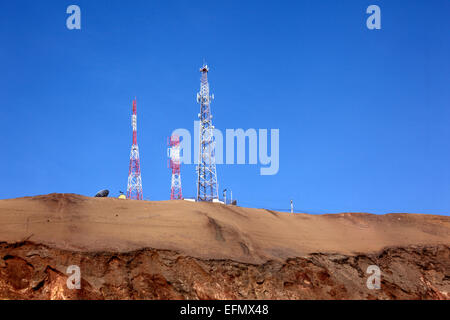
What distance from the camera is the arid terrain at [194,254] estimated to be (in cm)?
1039

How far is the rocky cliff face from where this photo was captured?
10086 mm

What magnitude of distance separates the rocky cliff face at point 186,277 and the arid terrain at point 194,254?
0.03m

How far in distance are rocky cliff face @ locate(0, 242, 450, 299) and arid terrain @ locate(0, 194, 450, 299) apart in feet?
0.09

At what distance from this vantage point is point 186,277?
1110cm

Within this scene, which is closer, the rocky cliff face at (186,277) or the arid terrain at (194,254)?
the rocky cliff face at (186,277)

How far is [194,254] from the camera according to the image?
1167 cm

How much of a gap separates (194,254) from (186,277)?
0.78 meters

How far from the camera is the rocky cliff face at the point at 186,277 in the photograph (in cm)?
1009

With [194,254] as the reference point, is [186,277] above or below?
below

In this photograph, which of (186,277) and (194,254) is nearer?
(186,277)

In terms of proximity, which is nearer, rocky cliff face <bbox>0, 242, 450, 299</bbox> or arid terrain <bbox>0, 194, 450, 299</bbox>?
rocky cliff face <bbox>0, 242, 450, 299</bbox>
